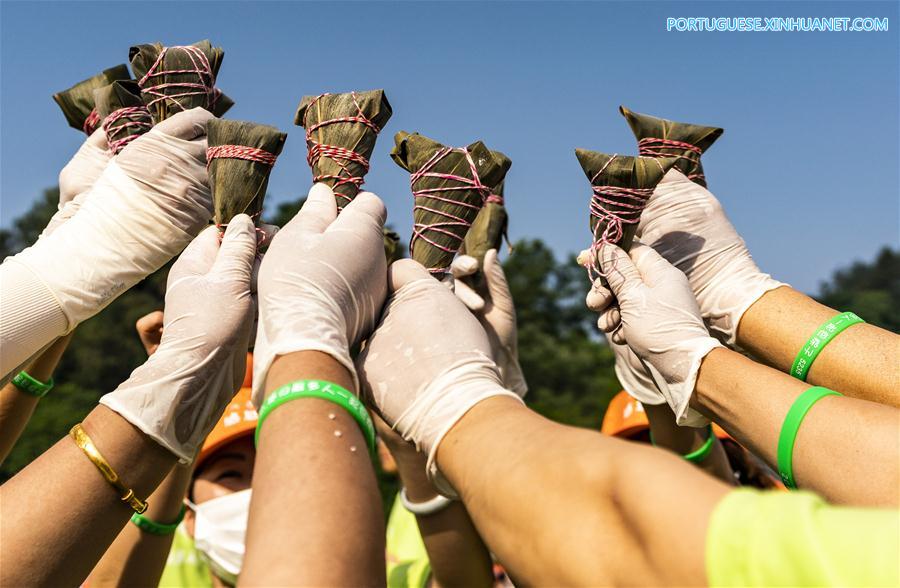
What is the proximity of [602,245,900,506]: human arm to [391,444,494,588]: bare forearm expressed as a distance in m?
1.42

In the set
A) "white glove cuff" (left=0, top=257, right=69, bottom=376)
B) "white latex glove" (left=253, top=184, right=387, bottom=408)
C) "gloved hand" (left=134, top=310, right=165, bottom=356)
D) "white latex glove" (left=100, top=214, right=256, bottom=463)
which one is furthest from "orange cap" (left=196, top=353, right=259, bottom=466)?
"white latex glove" (left=253, top=184, right=387, bottom=408)

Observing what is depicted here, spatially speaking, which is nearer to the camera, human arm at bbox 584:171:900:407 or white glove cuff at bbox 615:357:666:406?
human arm at bbox 584:171:900:407

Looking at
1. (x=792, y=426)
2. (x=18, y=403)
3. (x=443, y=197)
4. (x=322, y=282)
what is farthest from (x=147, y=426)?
(x=792, y=426)

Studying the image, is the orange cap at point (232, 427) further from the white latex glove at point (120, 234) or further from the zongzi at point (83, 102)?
the white latex glove at point (120, 234)

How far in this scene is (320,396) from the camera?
6.05 feet

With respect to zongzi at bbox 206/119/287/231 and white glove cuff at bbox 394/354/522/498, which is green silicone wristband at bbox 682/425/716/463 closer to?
white glove cuff at bbox 394/354/522/498

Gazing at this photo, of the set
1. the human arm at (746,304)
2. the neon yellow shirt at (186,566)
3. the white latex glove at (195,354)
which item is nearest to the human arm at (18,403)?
the white latex glove at (195,354)

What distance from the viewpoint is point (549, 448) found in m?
1.63

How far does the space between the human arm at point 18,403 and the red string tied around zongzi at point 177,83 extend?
1228mm

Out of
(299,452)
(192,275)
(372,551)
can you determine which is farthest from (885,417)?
(192,275)

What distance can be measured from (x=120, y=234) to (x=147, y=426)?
3.26 ft

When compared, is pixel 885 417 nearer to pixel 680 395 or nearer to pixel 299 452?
pixel 680 395

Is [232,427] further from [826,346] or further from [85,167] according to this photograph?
[826,346]

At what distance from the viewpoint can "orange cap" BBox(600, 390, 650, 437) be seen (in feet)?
18.1
